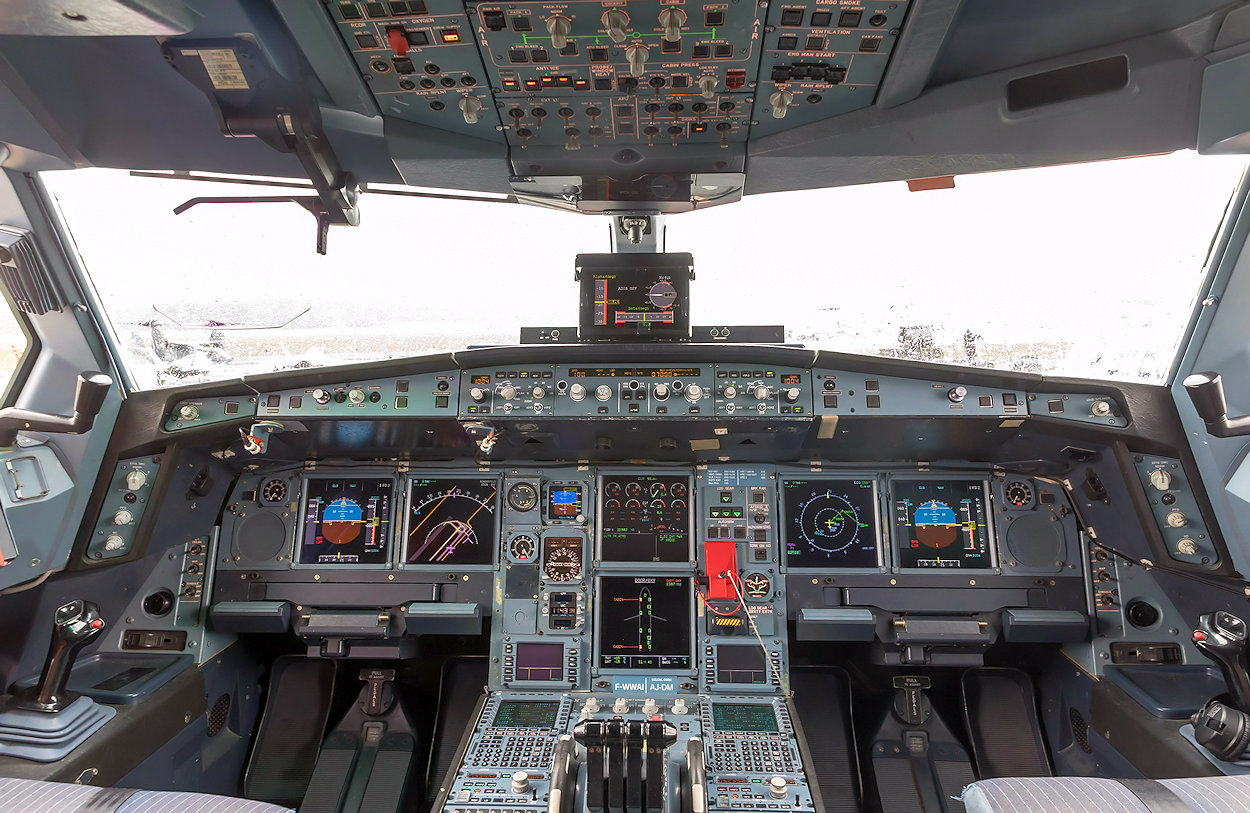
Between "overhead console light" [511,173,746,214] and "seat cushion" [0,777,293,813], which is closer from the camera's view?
"seat cushion" [0,777,293,813]

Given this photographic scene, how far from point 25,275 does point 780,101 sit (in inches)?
125

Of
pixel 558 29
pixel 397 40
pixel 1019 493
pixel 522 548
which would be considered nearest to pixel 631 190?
pixel 558 29

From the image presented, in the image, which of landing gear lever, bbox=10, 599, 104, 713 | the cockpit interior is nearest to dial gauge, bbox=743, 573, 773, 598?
the cockpit interior

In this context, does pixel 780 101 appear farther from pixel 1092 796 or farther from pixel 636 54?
pixel 1092 796

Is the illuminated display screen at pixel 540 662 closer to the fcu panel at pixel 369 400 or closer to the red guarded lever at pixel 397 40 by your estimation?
the fcu panel at pixel 369 400

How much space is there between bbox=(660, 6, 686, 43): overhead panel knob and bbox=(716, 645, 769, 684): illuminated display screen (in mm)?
2824

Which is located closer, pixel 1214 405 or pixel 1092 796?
pixel 1092 796

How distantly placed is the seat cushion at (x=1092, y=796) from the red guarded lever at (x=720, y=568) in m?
1.93

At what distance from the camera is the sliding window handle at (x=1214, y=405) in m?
2.50

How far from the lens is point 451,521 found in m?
3.79

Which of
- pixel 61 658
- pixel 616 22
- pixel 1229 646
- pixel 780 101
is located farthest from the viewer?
pixel 61 658

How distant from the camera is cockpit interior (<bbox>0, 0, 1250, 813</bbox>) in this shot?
212 centimetres

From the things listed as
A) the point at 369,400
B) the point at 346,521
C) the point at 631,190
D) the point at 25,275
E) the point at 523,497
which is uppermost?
the point at 631,190

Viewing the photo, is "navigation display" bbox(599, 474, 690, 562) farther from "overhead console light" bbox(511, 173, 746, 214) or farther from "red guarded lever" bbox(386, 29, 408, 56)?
"red guarded lever" bbox(386, 29, 408, 56)
